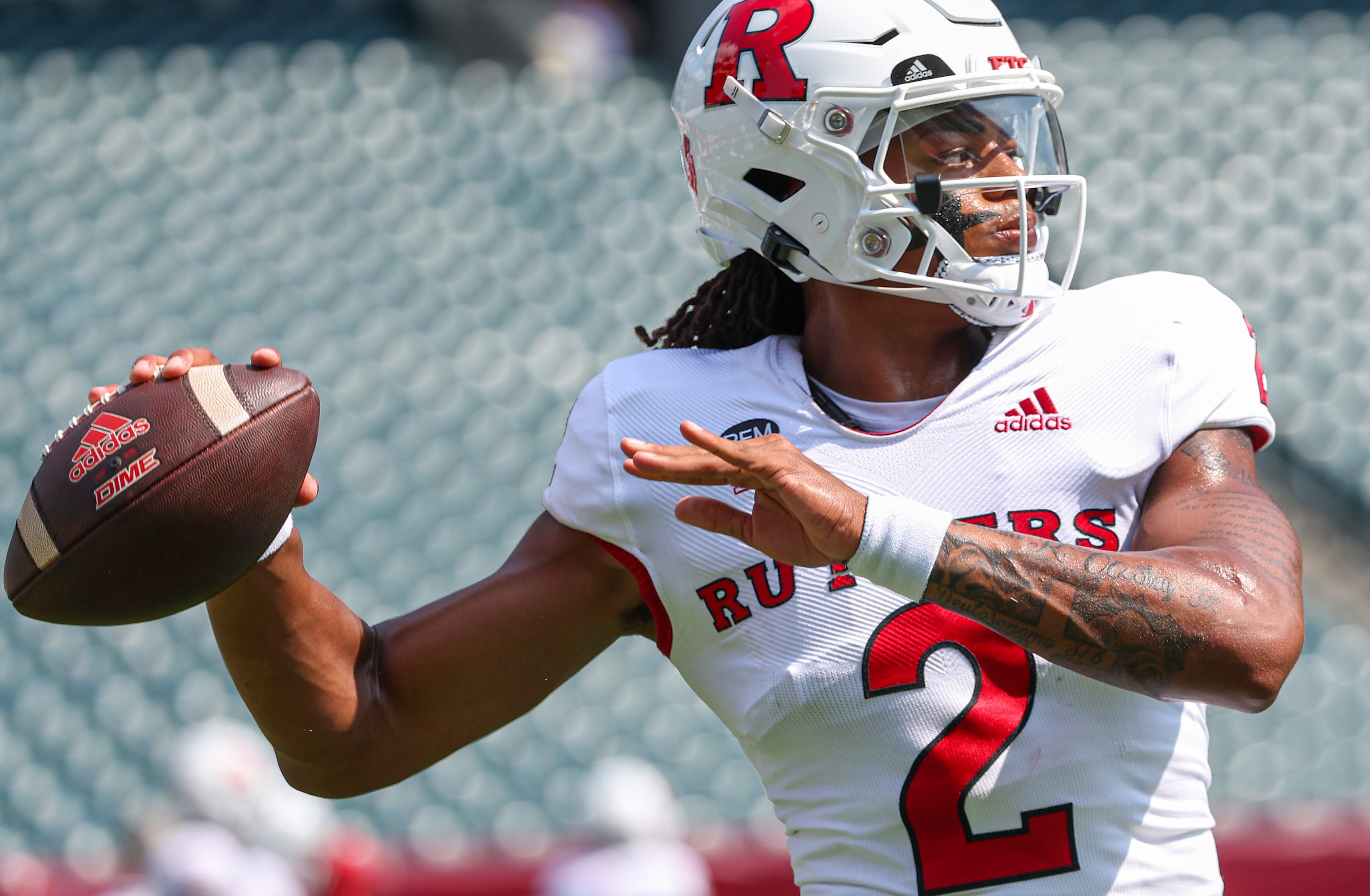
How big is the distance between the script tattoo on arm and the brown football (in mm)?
866

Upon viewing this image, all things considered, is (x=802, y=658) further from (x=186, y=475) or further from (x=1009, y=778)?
(x=186, y=475)

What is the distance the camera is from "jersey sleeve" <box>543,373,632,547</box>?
6.22 feet

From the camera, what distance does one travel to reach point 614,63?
7102mm

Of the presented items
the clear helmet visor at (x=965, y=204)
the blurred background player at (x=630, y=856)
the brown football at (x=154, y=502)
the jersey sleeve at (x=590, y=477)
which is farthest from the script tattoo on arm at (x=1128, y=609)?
the blurred background player at (x=630, y=856)

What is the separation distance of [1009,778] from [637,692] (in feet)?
11.7

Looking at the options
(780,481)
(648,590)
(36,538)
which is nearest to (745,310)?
(648,590)

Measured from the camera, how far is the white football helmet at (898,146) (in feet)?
6.10

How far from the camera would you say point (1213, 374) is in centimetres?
180

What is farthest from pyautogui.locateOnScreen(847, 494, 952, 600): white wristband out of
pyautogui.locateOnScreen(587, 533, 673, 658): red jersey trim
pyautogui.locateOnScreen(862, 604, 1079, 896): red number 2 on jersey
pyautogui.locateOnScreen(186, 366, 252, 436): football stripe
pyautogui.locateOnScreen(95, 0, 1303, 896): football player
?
pyautogui.locateOnScreen(186, 366, 252, 436): football stripe

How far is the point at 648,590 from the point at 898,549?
1.70 ft

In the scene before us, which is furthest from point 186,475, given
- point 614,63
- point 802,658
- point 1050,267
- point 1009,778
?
point 614,63

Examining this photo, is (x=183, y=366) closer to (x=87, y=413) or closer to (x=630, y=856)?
(x=87, y=413)

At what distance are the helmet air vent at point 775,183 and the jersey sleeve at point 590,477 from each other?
360 mm

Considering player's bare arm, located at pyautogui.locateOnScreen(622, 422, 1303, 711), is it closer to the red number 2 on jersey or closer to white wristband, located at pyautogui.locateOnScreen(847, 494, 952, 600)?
white wristband, located at pyautogui.locateOnScreen(847, 494, 952, 600)
